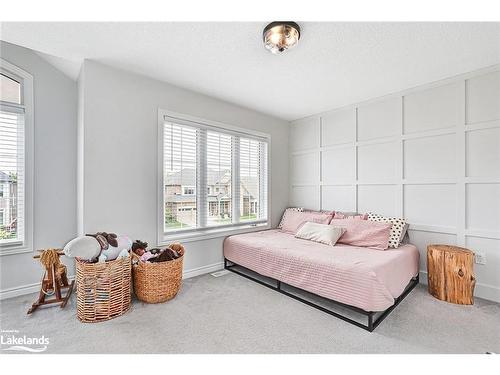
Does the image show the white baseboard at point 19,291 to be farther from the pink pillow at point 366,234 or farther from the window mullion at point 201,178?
the pink pillow at point 366,234

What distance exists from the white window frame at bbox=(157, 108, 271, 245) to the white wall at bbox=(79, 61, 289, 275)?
59 mm

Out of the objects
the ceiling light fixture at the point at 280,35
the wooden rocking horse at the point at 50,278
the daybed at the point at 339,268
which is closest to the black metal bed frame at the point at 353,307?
the daybed at the point at 339,268

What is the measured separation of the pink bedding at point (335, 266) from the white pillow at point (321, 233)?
0.09 meters

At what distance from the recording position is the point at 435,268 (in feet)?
7.85

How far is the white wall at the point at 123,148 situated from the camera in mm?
2285

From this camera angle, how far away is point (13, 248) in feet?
7.75

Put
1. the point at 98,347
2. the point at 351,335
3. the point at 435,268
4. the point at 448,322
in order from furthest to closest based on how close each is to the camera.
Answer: the point at 435,268, the point at 448,322, the point at 351,335, the point at 98,347

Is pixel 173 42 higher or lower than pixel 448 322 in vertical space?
higher

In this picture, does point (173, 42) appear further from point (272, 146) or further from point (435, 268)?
point (435, 268)

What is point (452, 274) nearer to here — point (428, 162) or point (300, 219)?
point (428, 162)

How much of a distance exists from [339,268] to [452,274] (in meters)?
1.24
